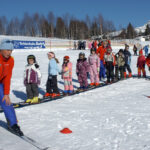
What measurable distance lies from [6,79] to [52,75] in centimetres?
399

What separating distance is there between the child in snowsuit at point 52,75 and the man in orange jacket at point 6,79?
3.89 metres

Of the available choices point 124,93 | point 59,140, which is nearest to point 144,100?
point 124,93

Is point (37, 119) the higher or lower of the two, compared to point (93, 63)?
lower

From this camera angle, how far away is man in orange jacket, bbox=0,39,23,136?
3.63 m

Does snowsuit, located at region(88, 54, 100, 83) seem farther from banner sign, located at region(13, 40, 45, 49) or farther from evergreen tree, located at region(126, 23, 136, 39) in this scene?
evergreen tree, located at region(126, 23, 136, 39)

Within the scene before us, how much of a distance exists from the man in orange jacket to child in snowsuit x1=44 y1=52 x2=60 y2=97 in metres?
3.89

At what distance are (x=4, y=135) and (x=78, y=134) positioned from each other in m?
1.26

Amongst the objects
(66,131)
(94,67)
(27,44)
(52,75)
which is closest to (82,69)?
(94,67)

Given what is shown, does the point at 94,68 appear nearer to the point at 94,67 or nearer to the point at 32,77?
the point at 94,67

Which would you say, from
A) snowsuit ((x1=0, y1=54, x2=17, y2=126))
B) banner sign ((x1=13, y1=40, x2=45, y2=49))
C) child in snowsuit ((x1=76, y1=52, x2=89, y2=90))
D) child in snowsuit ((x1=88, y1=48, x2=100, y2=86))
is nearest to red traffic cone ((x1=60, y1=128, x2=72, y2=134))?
snowsuit ((x1=0, y1=54, x2=17, y2=126))

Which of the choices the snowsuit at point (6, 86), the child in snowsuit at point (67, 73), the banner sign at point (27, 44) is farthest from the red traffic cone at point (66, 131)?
the banner sign at point (27, 44)

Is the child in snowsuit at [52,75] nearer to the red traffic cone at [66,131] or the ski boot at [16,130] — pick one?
the red traffic cone at [66,131]

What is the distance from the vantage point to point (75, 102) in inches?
267

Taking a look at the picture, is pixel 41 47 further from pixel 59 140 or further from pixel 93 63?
pixel 59 140
